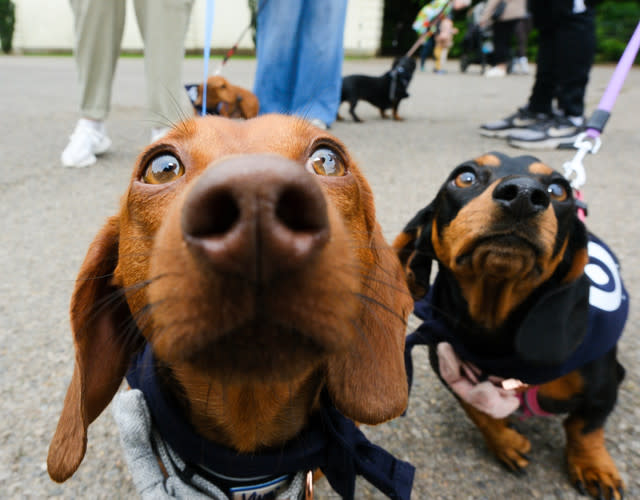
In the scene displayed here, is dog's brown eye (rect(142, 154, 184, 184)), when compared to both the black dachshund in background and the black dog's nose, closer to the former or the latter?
the black dog's nose

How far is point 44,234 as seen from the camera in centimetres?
340

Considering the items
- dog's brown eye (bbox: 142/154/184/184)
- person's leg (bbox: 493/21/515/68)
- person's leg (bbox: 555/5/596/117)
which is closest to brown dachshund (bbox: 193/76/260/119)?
person's leg (bbox: 555/5/596/117)

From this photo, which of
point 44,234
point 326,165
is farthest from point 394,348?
point 44,234

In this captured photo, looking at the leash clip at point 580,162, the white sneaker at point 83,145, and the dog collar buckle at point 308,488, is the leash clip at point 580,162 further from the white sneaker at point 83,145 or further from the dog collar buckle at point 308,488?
the white sneaker at point 83,145

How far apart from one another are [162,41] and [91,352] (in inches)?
130

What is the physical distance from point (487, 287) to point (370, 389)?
0.82m

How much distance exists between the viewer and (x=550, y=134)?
539 cm

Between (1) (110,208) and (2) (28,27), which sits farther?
(2) (28,27)

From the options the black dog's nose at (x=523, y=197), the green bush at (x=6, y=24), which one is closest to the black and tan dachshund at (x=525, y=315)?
the black dog's nose at (x=523, y=197)

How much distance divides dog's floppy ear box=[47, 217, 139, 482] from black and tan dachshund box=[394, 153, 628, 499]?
108 cm

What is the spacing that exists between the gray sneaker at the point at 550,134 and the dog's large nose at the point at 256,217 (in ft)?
17.1

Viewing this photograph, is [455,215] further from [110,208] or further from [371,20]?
[371,20]

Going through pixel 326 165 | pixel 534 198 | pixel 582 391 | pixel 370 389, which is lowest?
pixel 582 391

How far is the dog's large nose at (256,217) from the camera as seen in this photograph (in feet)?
2.28
